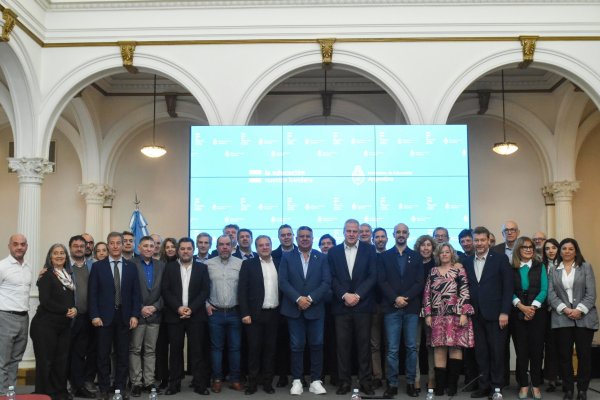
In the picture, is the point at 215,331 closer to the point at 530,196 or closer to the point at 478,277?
the point at 478,277

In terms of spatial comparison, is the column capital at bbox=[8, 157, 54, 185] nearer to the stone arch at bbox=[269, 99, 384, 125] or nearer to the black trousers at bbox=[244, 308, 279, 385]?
the black trousers at bbox=[244, 308, 279, 385]

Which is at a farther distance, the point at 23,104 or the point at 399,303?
the point at 23,104

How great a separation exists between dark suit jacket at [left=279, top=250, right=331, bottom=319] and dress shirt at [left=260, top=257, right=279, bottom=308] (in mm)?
109

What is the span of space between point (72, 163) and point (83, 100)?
78.3 inches

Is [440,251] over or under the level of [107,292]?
over

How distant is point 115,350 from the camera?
6801mm

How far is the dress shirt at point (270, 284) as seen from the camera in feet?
23.1

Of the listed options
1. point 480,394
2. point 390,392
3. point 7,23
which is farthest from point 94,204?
point 480,394

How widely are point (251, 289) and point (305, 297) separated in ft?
1.90

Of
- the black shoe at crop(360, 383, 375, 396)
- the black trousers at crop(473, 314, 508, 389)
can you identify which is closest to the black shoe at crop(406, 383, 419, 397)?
the black shoe at crop(360, 383, 375, 396)

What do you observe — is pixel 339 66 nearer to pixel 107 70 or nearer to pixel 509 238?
pixel 107 70

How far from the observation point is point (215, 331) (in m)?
7.13

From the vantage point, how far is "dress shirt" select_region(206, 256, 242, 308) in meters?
7.12

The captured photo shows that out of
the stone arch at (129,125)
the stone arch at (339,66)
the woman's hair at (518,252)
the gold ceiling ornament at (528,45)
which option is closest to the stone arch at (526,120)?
the gold ceiling ornament at (528,45)
